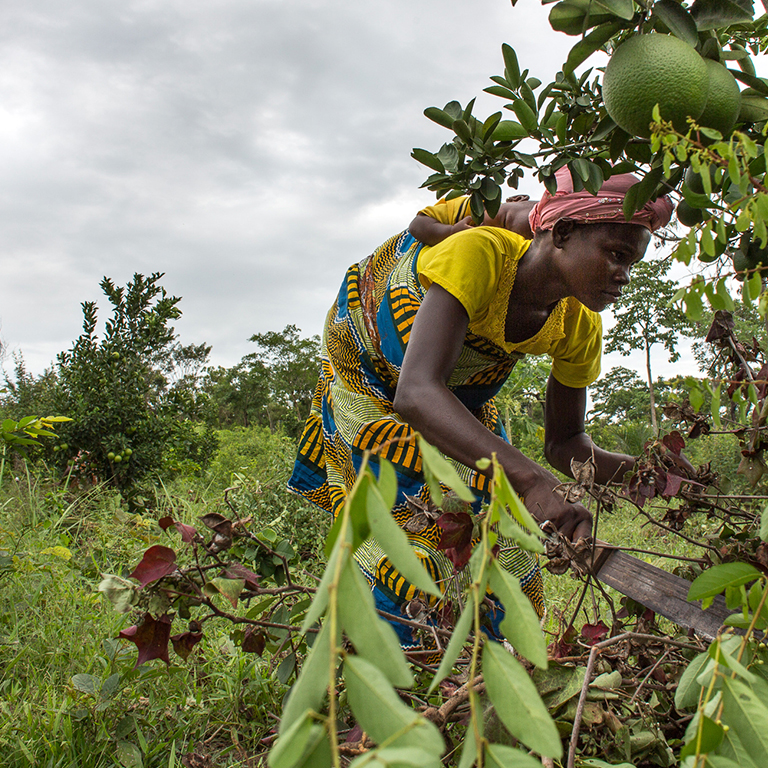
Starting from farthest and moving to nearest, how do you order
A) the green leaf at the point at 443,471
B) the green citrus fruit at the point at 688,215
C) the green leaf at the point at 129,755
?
the green leaf at the point at 129,755
the green citrus fruit at the point at 688,215
the green leaf at the point at 443,471

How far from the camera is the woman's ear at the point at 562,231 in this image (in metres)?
2.04

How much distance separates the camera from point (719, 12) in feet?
3.06

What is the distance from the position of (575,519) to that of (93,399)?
597 centimetres

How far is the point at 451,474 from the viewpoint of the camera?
1.63 ft

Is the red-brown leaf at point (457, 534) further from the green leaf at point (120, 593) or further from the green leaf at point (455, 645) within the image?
the green leaf at point (455, 645)

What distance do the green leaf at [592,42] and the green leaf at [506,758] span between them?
98cm

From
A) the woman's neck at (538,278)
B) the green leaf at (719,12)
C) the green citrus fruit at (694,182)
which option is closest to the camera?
the green leaf at (719,12)

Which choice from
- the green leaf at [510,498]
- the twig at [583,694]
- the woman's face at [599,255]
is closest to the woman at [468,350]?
the woman's face at [599,255]

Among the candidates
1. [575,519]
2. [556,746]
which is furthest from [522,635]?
[575,519]

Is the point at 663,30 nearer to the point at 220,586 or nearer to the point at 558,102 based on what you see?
the point at 558,102

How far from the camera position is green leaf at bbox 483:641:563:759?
1.45 feet

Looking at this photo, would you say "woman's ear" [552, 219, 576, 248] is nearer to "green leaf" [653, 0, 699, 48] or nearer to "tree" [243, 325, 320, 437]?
"green leaf" [653, 0, 699, 48]

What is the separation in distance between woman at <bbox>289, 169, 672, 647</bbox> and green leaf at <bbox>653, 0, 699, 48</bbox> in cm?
94

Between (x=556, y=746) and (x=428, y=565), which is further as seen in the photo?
(x=428, y=565)
